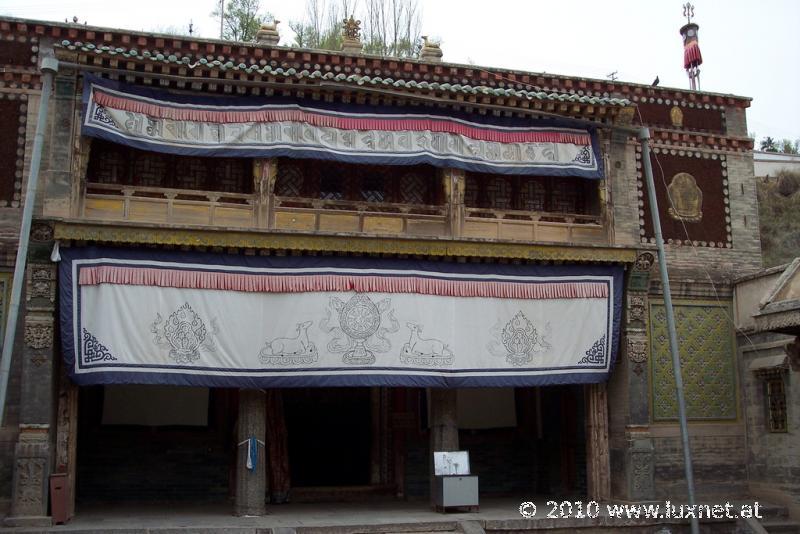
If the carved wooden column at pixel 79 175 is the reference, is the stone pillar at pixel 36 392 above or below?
below

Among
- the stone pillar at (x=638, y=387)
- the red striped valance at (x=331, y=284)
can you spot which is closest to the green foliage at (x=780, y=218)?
the stone pillar at (x=638, y=387)

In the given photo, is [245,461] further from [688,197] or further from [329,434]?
[688,197]

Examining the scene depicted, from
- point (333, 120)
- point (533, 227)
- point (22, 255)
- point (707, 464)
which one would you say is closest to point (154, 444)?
point (22, 255)

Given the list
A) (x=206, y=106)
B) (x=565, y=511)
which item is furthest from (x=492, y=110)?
(x=565, y=511)

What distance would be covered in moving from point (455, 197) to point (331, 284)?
3098 mm

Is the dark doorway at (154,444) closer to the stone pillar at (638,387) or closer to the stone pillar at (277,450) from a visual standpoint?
A: the stone pillar at (277,450)

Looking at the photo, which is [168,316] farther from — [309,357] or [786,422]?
[786,422]

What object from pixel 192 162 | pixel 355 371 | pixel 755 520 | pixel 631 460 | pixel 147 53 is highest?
pixel 147 53

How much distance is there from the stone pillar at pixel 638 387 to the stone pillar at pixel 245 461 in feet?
22.7

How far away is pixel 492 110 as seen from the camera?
58.1 feet

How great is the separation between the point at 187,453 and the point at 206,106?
7.44 m

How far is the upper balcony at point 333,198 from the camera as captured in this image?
16188 mm

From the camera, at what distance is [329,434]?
19828 millimetres

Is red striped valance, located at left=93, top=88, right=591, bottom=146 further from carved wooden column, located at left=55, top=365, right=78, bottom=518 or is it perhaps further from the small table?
the small table
